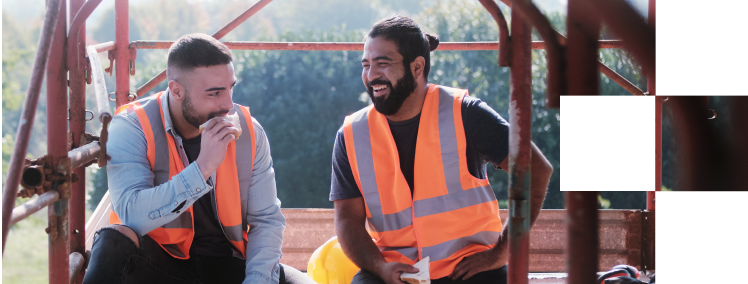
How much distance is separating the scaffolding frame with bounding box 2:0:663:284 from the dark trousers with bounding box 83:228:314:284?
0.14 meters

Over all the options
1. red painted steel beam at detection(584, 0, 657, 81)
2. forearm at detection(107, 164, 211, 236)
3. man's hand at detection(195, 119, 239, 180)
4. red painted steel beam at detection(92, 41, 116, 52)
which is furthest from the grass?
red painted steel beam at detection(584, 0, 657, 81)

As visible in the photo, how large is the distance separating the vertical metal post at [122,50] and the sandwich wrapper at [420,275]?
6.97 feet

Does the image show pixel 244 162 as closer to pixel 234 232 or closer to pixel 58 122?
pixel 234 232

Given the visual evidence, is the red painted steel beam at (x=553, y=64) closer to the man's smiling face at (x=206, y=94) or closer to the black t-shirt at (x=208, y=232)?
the man's smiling face at (x=206, y=94)

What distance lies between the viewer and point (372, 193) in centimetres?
266

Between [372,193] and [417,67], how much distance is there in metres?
0.67

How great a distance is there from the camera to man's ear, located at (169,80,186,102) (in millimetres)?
2508

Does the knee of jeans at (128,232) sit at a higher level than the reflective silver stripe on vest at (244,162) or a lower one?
lower

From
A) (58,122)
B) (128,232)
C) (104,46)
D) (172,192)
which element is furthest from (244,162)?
(104,46)

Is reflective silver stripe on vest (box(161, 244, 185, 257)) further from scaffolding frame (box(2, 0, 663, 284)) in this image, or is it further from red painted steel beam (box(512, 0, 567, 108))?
red painted steel beam (box(512, 0, 567, 108))

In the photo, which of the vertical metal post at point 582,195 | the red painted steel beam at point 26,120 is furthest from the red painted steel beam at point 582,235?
the red painted steel beam at point 26,120

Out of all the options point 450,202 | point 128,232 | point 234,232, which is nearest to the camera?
point 128,232

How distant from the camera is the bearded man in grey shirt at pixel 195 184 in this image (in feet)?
7.19

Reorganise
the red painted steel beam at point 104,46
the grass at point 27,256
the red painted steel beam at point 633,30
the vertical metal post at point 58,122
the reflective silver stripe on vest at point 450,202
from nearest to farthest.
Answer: the red painted steel beam at point 633,30
the vertical metal post at point 58,122
the reflective silver stripe on vest at point 450,202
the red painted steel beam at point 104,46
the grass at point 27,256
